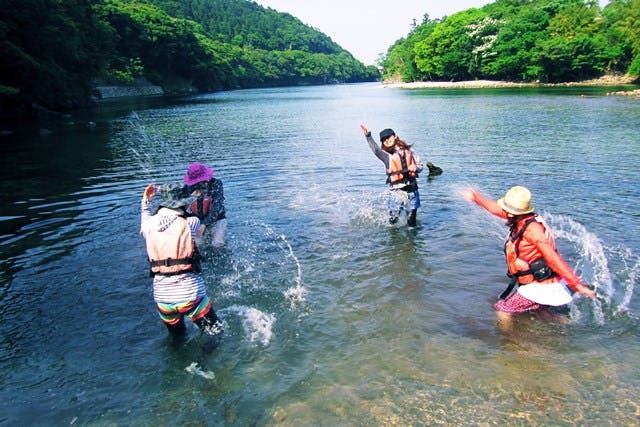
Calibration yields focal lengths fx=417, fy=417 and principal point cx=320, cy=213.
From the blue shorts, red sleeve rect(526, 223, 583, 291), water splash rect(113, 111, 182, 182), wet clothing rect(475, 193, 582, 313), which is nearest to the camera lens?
red sleeve rect(526, 223, 583, 291)

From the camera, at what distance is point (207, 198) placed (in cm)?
878

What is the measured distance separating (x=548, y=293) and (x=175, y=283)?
5395 millimetres

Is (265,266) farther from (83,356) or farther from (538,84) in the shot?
(538,84)

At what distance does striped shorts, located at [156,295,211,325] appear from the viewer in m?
6.02

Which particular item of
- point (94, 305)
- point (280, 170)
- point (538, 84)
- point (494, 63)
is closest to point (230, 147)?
point (280, 170)

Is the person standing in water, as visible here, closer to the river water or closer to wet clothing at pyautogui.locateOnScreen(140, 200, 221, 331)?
the river water

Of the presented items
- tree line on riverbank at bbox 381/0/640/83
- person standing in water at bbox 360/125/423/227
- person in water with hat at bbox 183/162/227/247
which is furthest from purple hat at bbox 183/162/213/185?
tree line on riverbank at bbox 381/0/640/83

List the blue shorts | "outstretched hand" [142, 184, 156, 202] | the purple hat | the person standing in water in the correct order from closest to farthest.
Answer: "outstretched hand" [142, 184, 156, 202] → the purple hat → the person standing in water → the blue shorts

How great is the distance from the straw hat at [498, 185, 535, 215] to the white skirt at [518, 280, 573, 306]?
114 cm

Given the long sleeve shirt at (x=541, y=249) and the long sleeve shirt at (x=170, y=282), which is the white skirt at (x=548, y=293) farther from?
the long sleeve shirt at (x=170, y=282)

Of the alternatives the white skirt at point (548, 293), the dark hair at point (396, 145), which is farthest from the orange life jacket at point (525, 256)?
the dark hair at point (396, 145)

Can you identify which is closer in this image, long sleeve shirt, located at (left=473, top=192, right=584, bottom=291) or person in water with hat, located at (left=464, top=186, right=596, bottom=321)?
long sleeve shirt, located at (left=473, top=192, right=584, bottom=291)

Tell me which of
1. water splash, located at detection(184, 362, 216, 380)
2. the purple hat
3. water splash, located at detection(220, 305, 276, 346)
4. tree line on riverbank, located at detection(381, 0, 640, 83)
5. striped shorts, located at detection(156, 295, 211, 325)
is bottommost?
water splash, located at detection(184, 362, 216, 380)

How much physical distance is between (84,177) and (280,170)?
29.5 feet
